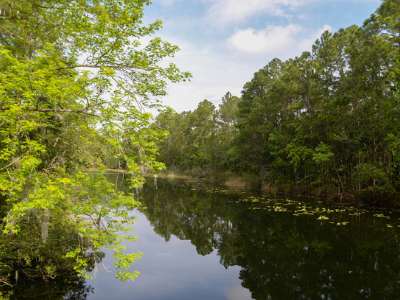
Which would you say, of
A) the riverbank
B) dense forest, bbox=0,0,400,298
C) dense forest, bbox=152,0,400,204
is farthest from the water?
dense forest, bbox=152,0,400,204

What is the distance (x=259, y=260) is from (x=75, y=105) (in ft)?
32.3

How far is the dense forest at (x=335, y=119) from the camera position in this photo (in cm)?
1950

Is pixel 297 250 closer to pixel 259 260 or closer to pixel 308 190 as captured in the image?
pixel 259 260

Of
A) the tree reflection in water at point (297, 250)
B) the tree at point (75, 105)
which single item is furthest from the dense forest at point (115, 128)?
the tree reflection in water at point (297, 250)

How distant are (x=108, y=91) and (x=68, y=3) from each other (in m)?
2.96

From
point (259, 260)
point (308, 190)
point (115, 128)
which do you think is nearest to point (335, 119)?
point (308, 190)

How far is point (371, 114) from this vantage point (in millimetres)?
20422

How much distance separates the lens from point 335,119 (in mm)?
23172

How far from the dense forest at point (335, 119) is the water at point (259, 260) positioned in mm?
6404

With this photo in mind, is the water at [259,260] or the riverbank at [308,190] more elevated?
the riverbank at [308,190]

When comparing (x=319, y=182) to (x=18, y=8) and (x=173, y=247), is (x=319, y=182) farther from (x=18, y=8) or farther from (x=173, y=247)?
(x=18, y=8)

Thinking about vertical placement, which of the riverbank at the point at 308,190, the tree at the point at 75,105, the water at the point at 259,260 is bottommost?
the water at the point at 259,260

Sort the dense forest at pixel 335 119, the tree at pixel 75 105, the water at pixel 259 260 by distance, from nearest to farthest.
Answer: the tree at pixel 75 105
the water at pixel 259 260
the dense forest at pixel 335 119

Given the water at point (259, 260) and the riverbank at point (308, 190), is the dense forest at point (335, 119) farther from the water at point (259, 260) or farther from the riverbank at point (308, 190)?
the water at point (259, 260)
